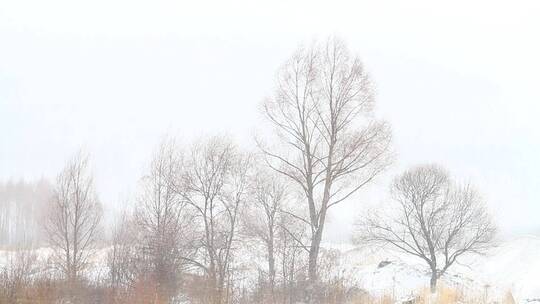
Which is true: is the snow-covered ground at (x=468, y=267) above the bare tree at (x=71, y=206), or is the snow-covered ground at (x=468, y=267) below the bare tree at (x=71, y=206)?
below

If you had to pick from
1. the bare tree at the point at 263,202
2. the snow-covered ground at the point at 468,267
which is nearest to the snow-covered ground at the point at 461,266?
the snow-covered ground at the point at 468,267

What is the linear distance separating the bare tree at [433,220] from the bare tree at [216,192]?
11609 millimetres

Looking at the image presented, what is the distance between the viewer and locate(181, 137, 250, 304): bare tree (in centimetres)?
2750

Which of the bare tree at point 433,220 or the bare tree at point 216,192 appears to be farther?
the bare tree at point 433,220

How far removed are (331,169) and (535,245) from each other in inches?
828

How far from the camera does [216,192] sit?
28.4m

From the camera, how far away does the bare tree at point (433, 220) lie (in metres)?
34.1

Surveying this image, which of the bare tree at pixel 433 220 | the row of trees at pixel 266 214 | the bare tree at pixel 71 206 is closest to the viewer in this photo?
the row of trees at pixel 266 214

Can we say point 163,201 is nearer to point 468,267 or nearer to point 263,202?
point 263,202

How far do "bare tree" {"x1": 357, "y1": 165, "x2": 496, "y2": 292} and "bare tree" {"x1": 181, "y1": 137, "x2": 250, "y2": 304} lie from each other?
457 inches

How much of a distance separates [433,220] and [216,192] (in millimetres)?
14595

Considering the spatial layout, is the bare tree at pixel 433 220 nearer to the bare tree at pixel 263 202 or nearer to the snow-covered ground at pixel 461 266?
the snow-covered ground at pixel 461 266

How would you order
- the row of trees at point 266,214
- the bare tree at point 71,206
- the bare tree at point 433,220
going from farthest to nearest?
the bare tree at point 433,220 < the bare tree at point 71,206 < the row of trees at point 266,214

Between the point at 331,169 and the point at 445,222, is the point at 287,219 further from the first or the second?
the point at 445,222
